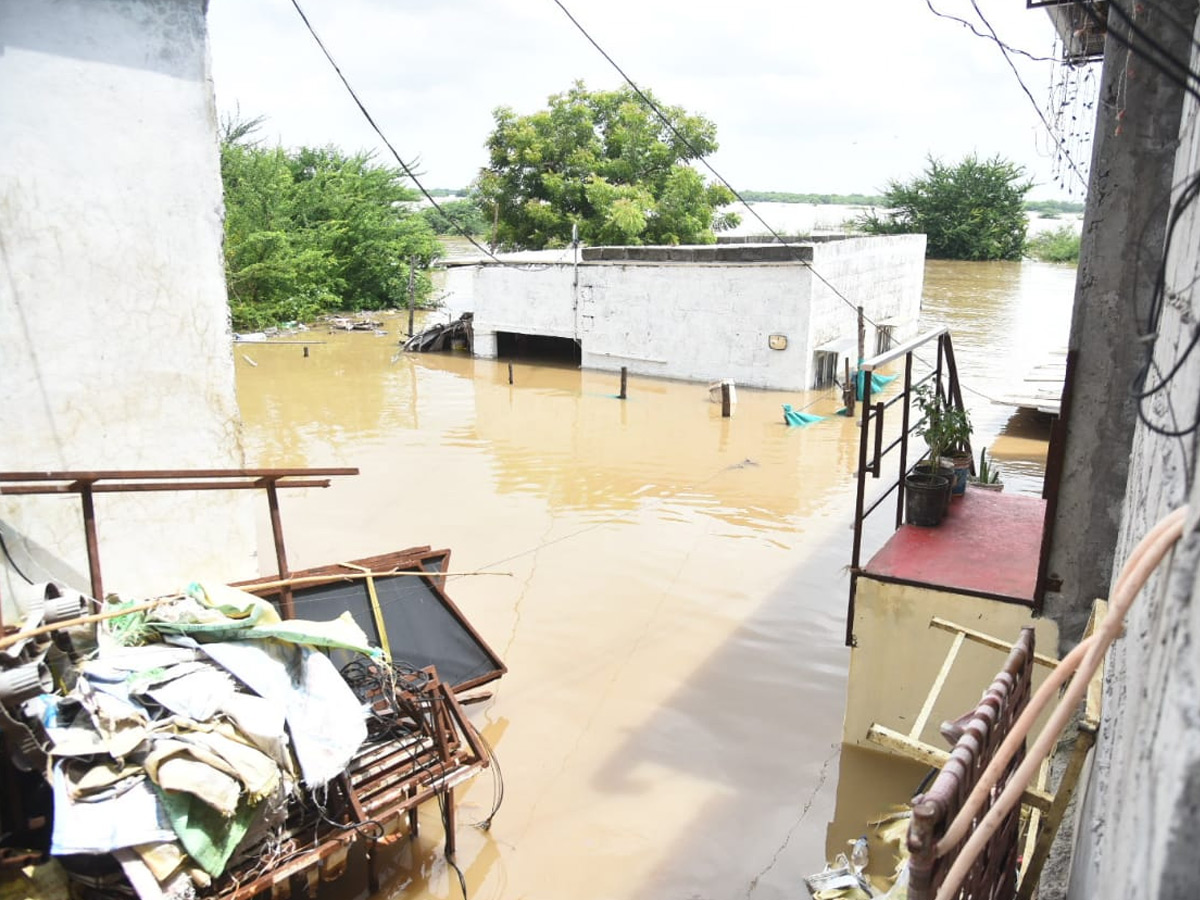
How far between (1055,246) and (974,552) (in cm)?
4933

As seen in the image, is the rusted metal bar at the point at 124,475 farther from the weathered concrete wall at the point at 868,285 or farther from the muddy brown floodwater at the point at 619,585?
the weathered concrete wall at the point at 868,285

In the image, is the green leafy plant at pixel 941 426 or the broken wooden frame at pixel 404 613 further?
the green leafy plant at pixel 941 426

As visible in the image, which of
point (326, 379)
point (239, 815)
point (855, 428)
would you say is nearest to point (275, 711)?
point (239, 815)

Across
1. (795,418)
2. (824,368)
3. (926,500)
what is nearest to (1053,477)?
(926,500)

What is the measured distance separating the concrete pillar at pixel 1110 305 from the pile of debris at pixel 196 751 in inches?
130

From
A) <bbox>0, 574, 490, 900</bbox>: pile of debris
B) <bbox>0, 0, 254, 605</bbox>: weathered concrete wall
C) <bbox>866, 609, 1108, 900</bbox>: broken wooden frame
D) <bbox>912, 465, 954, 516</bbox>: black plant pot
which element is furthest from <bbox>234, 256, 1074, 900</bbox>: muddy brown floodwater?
<bbox>0, 0, 254, 605</bbox>: weathered concrete wall

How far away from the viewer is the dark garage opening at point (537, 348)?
2178 centimetres

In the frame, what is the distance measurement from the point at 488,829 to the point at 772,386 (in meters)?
13.7

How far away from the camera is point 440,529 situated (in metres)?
10.4

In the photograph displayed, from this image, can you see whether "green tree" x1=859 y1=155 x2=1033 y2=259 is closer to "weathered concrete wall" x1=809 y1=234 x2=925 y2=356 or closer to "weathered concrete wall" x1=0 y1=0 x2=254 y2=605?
"weathered concrete wall" x1=809 y1=234 x2=925 y2=356

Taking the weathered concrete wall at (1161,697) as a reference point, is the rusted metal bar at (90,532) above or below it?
below

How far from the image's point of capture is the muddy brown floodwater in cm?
532

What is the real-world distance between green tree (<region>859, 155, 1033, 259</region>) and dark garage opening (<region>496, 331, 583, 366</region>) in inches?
1029

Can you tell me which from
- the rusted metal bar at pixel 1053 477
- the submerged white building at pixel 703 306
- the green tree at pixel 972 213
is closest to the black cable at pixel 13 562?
the rusted metal bar at pixel 1053 477
